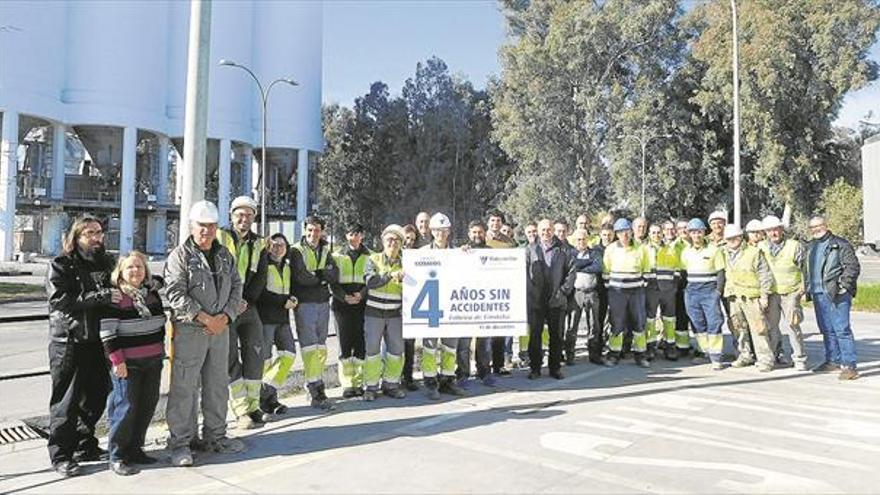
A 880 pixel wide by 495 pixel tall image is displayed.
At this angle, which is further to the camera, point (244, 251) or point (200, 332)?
point (244, 251)

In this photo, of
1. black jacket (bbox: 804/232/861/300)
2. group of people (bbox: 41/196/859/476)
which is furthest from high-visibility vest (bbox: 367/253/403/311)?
black jacket (bbox: 804/232/861/300)

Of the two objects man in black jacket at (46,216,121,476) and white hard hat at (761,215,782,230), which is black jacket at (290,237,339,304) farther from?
white hard hat at (761,215,782,230)

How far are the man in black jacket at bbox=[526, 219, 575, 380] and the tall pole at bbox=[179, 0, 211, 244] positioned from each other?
158 inches

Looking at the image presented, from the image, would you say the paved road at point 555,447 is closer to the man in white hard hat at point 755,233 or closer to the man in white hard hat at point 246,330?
the man in white hard hat at point 246,330

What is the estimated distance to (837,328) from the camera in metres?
8.92

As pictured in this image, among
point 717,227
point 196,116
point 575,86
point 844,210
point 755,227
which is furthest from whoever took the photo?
point 575,86

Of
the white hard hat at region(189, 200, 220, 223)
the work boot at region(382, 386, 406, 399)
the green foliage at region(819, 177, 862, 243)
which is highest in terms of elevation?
the green foliage at region(819, 177, 862, 243)

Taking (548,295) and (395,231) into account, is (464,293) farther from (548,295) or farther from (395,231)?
(548,295)

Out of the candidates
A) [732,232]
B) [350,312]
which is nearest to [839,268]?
[732,232]

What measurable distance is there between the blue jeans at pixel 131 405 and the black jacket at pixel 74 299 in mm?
395

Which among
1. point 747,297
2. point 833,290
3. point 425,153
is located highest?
point 425,153

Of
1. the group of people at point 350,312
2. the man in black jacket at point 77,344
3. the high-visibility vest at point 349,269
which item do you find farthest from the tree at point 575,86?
the man in black jacket at point 77,344

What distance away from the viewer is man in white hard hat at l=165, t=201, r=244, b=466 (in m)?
5.34

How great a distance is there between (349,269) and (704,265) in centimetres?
510
